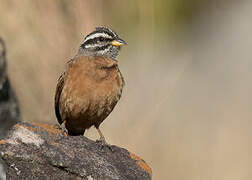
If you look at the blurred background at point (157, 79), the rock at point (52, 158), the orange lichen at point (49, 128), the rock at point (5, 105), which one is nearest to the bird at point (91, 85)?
the orange lichen at point (49, 128)

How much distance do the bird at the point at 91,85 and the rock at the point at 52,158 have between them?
86cm

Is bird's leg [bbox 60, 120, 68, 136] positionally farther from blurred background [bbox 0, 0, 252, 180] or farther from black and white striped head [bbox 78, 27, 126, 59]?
blurred background [bbox 0, 0, 252, 180]

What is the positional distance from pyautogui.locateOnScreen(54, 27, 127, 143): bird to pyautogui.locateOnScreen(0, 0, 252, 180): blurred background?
2.55m

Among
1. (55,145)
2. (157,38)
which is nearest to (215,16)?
(157,38)

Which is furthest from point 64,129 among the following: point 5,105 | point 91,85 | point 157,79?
point 157,79

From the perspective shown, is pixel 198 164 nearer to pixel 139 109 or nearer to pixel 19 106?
pixel 139 109

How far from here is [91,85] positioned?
376 inches

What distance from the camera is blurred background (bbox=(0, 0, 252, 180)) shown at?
12.0 m

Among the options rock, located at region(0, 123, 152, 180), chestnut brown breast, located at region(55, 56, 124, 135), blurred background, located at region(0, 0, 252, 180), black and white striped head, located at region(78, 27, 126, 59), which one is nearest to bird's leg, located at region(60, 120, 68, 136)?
chestnut brown breast, located at region(55, 56, 124, 135)

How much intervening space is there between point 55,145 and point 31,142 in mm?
315

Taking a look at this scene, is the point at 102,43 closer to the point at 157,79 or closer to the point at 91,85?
the point at 91,85

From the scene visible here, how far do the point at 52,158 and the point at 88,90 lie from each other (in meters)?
1.77

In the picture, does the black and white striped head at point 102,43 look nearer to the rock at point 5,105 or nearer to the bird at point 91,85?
the bird at point 91,85

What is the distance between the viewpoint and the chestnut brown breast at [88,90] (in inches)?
376
